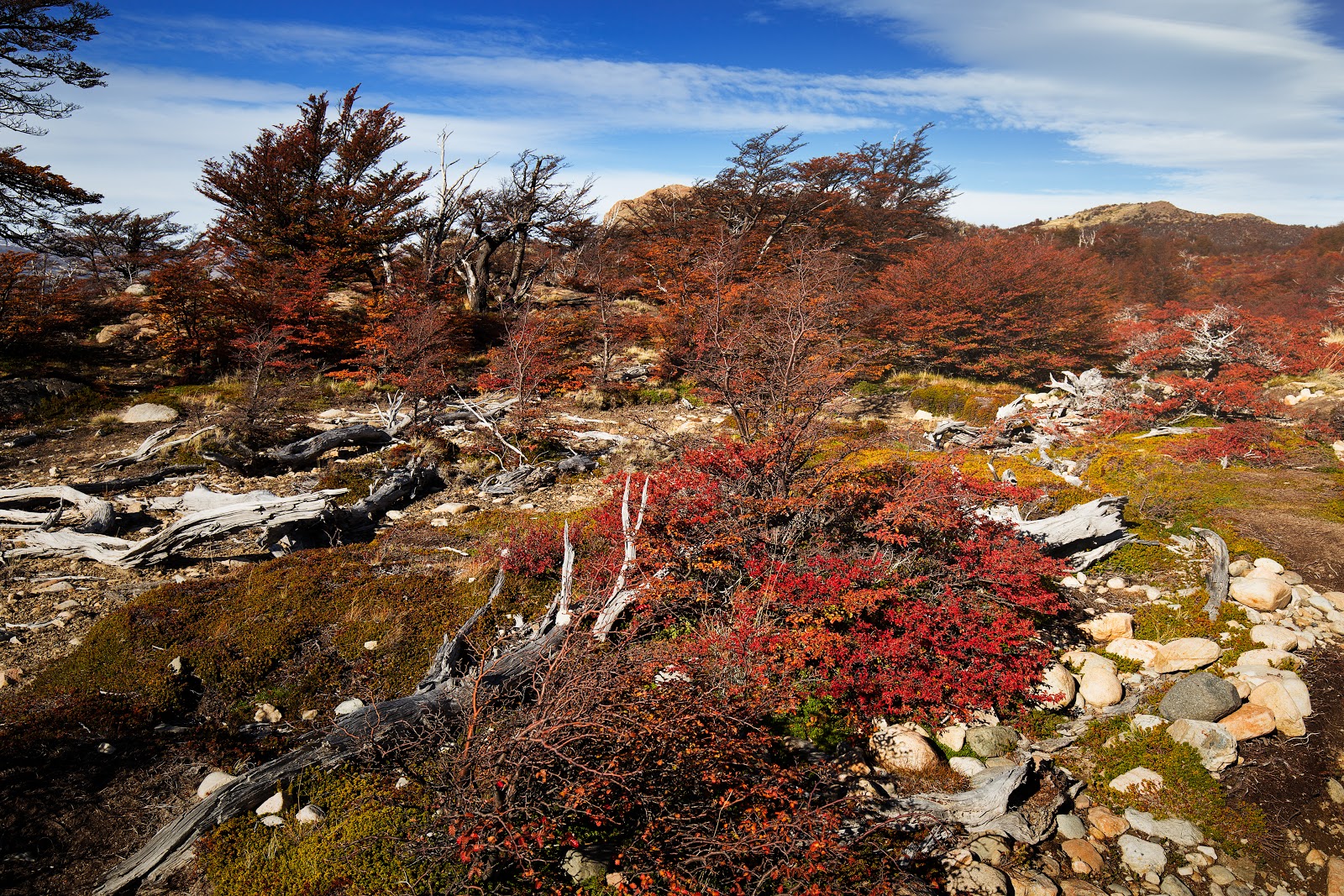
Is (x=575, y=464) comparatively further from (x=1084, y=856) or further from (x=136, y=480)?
(x=1084, y=856)

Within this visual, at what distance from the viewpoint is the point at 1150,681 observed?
19.7 feet

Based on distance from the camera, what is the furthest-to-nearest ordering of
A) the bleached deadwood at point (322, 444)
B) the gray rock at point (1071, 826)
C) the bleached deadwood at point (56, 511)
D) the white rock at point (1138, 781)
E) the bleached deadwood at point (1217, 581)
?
1. the bleached deadwood at point (322, 444)
2. the bleached deadwood at point (56, 511)
3. the bleached deadwood at point (1217, 581)
4. the white rock at point (1138, 781)
5. the gray rock at point (1071, 826)

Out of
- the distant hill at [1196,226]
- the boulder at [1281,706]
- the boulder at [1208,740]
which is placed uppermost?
the distant hill at [1196,226]

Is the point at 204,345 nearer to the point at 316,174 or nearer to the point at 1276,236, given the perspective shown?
the point at 316,174

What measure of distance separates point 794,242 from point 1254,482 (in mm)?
16282

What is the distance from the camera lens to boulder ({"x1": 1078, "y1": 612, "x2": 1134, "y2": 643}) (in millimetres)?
6637

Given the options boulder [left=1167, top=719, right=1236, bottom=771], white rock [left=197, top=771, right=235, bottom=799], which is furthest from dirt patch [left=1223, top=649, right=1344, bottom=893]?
white rock [left=197, top=771, right=235, bottom=799]

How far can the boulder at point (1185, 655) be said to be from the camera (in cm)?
598

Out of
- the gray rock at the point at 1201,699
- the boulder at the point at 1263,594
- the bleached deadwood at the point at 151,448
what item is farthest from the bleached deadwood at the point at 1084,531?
the bleached deadwood at the point at 151,448

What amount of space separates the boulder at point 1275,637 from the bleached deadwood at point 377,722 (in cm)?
720

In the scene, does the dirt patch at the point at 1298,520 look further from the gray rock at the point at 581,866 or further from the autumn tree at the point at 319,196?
the autumn tree at the point at 319,196

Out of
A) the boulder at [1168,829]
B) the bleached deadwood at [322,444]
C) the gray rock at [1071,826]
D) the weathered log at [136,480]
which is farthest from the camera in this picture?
the bleached deadwood at [322,444]

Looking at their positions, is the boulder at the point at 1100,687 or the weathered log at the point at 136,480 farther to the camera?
the weathered log at the point at 136,480

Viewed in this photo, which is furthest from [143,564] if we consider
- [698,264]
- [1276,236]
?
[1276,236]
